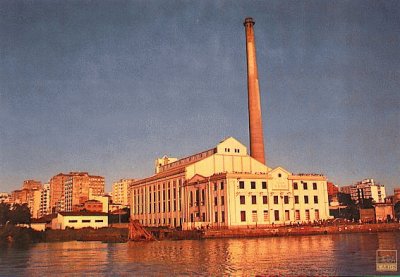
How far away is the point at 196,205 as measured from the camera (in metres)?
92.2

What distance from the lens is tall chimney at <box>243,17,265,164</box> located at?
9831 centimetres

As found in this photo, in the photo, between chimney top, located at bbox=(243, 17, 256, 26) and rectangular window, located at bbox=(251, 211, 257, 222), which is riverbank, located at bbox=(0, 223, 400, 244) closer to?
rectangular window, located at bbox=(251, 211, 257, 222)

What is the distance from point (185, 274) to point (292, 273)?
275 inches

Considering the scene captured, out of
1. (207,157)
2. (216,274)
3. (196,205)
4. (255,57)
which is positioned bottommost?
(216,274)

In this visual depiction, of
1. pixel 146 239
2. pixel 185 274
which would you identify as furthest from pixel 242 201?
pixel 185 274

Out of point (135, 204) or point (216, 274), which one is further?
point (135, 204)

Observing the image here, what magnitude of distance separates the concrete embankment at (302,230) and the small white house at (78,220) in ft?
143

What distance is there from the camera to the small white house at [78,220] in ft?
357

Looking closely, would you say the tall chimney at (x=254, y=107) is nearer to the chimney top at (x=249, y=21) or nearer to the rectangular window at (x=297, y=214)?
the chimney top at (x=249, y=21)

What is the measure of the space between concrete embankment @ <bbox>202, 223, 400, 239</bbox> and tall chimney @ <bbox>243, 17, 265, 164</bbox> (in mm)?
22564

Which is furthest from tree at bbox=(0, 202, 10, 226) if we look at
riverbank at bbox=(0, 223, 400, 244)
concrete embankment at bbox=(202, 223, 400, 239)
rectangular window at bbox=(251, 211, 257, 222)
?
rectangular window at bbox=(251, 211, 257, 222)

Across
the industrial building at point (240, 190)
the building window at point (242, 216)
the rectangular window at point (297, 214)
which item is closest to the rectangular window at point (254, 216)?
the industrial building at point (240, 190)

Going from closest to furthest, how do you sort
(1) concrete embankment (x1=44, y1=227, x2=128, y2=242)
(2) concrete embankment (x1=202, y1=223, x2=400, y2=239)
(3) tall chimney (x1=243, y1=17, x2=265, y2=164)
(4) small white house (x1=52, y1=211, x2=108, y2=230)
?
(2) concrete embankment (x1=202, y1=223, x2=400, y2=239), (1) concrete embankment (x1=44, y1=227, x2=128, y2=242), (3) tall chimney (x1=243, y1=17, x2=265, y2=164), (4) small white house (x1=52, y1=211, x2=108, y2=230)

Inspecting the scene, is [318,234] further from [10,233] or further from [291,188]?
[10,233]
